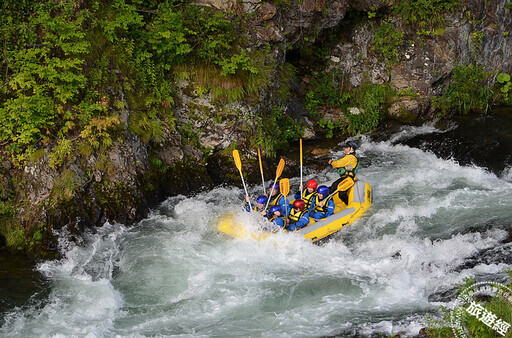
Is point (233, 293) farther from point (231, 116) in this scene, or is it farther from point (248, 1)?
point (248, 1)

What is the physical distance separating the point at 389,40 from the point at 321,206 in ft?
19.9

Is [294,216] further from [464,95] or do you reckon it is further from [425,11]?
[425,11]

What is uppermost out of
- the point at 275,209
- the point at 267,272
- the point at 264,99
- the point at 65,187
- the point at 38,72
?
the point at 38,72

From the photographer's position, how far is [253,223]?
27.0 ft

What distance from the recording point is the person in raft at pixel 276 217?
8172 millimetres

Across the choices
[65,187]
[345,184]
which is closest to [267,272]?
[345,184]

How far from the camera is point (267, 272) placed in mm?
7414

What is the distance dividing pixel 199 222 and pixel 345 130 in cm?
518

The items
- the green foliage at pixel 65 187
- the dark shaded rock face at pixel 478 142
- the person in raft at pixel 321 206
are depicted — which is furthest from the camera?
the dark shaded rock face at pixel 478 142

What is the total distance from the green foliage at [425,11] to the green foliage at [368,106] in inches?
69.4

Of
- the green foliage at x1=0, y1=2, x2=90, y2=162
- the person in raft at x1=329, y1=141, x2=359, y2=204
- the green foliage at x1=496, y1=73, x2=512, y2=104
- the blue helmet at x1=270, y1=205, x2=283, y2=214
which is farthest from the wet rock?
the green foliage at x1=0, y1=2, x2=90, y2=162

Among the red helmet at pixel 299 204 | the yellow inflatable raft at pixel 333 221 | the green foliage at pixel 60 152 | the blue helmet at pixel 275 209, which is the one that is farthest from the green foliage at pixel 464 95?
the green foliage at pixel 60 152

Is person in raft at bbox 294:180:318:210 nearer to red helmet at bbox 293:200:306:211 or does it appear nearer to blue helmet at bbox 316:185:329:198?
blue helmet at bbox 316:185:329:198

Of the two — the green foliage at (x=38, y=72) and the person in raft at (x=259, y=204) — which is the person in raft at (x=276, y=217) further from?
the green foliage at (x=38, y=72)
